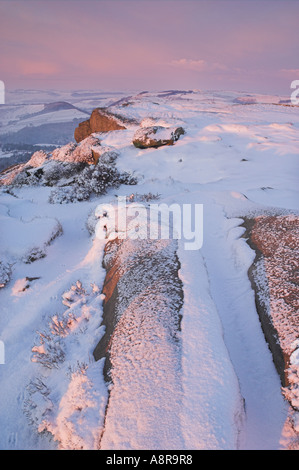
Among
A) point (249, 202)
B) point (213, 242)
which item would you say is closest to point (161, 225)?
point (213, 242)

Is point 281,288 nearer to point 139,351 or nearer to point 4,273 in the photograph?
point 139,351

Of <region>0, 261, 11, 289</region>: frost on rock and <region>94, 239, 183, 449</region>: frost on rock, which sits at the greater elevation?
<region>94, 239, 183, 449</region>: frost on rock

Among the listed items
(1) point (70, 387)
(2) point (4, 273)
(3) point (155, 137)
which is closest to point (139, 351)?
(1) point (70, 387)

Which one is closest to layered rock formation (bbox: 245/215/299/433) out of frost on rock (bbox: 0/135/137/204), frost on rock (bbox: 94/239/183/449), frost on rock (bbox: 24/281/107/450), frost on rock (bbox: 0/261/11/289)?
frost on rock (bbox: 94/239/183/449)

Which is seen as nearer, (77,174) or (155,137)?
(77,174)

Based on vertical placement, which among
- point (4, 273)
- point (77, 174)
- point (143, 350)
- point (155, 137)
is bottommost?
point (4, 273)

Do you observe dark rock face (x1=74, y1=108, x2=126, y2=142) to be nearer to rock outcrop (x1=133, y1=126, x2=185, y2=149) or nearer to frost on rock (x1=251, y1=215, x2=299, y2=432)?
rock outcrop (x1=133, y1=126, x2=185, y2=149)
